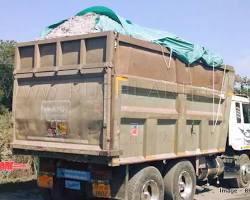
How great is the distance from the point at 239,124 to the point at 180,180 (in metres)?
3.26

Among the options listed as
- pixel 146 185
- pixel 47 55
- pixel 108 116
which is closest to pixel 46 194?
pixel 146 185

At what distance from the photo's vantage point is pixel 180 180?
955cm

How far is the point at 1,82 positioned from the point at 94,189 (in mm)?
37162

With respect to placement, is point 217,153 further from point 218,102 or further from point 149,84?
point 149,84

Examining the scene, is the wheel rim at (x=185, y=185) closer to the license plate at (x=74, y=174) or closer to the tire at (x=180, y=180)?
the tire at (x=180, y=180)

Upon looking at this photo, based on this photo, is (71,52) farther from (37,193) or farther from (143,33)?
(37,193)

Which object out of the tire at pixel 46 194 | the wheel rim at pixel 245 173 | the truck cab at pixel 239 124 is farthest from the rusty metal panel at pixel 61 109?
the wheel rim at pixel 245 173

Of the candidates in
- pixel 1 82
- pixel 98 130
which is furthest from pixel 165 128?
pixel 1 82

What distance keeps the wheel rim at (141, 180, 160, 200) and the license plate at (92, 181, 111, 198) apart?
70 centimetres

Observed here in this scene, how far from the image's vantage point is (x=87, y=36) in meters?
7.84

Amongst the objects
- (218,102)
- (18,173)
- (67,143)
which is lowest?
(18,173)

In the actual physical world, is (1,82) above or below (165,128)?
above

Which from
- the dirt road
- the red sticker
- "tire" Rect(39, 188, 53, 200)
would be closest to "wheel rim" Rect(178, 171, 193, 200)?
the dirt road

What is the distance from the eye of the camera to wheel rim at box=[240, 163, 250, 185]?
1230 cm
